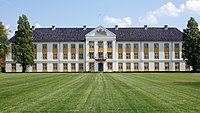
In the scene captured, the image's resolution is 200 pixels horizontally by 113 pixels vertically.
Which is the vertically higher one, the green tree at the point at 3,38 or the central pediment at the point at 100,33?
the central pediment at the point at 100,33

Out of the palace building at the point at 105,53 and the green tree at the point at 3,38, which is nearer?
the green tree at the point at 3,38

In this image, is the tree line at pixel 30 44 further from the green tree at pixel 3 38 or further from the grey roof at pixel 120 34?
the grey roof at pixel 120 34

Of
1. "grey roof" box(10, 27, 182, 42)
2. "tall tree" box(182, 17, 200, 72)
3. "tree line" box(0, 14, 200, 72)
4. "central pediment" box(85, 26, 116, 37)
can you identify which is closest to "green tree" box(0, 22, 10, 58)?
"tree line" box(0, 14, 200, 72)

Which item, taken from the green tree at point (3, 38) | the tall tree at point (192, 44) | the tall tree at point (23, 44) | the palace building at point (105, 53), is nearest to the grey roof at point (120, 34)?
the palace building at point (105, 53)

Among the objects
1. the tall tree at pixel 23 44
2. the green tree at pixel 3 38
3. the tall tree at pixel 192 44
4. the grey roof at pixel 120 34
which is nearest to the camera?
the green tree at pixel 3 38

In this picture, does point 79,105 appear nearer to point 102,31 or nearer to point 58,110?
point 58,110

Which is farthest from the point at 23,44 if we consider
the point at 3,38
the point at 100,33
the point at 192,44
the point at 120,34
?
the point at 192,44

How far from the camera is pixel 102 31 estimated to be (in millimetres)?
85875

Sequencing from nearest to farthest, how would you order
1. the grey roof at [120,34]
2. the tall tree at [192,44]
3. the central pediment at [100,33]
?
the tall tree at [192,44] < the central pediment at [100,33] < the grey roof at [120,34]

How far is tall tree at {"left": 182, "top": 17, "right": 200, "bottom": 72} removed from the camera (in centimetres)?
7344

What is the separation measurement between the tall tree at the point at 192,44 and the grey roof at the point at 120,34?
11431 millimetres

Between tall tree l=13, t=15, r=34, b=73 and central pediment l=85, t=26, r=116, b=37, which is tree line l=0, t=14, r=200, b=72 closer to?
tall tree l=13, t=15, r=34, b=73

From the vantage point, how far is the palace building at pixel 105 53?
283ft

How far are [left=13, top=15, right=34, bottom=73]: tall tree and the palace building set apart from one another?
9.72 m
